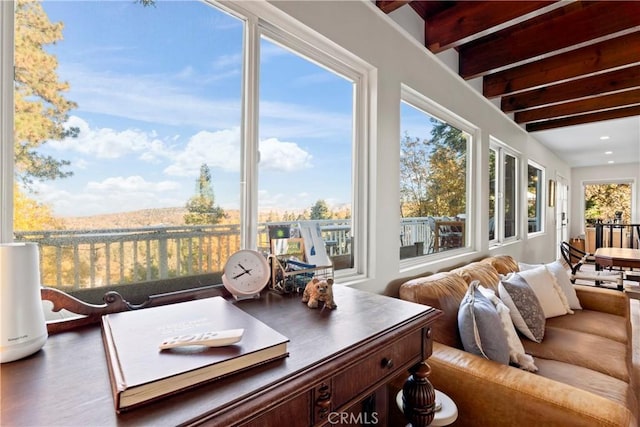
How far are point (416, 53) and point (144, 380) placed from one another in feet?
8.07

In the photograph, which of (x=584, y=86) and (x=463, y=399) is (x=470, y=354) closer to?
(x=463, y=399)

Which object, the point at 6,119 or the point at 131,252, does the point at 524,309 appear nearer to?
the point at 131,252

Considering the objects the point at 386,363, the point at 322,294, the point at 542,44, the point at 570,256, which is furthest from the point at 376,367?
the point at 570,256

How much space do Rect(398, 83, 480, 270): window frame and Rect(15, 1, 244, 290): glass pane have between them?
130 centimetres

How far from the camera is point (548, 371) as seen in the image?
1.55 meters

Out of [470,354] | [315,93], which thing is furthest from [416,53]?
[470,354]

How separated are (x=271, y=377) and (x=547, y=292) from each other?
2.46 metres

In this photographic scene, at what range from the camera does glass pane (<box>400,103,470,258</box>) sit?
2.36m

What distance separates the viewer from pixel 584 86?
10.6 ft

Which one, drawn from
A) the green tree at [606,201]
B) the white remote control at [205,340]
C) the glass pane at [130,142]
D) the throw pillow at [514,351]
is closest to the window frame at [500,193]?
the throw pillow at [514,351]

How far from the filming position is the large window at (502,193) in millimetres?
3840

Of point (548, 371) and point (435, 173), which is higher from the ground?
point (435, 173)

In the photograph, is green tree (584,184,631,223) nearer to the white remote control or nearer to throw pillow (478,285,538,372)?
throw pillow (478,285,538,372)

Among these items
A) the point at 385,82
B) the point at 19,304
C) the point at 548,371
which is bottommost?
the point at 548,371
